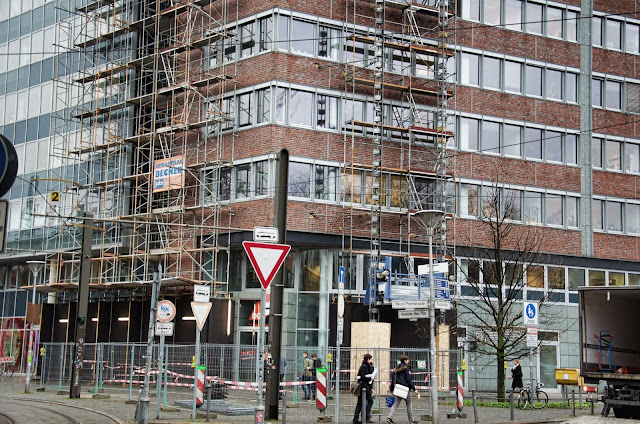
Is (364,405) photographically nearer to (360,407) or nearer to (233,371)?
(360,407)

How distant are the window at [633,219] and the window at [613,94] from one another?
495cm

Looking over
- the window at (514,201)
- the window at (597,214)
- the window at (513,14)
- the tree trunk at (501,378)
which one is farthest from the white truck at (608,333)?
the window at (513,14)

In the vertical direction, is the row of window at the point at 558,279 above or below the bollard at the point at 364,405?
above

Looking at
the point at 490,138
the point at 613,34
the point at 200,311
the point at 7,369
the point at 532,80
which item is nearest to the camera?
the point at 200,311

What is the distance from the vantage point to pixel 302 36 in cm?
3625

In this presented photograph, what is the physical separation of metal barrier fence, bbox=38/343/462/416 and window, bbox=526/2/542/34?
20.1m

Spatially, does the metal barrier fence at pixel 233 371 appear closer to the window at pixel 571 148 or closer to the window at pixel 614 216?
the window at pixel 571 148

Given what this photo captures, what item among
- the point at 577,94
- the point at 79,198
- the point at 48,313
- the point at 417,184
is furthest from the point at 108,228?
the point at 577,94

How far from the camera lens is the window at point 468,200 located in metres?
39.1

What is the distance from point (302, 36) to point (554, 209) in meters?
14.7

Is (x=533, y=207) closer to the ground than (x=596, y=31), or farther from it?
closer to the ground

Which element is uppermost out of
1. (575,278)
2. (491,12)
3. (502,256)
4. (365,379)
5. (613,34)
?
(613,34)

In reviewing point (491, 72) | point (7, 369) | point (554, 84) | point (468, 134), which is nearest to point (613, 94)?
point (554, 84)

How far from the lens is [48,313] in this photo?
142 feet
